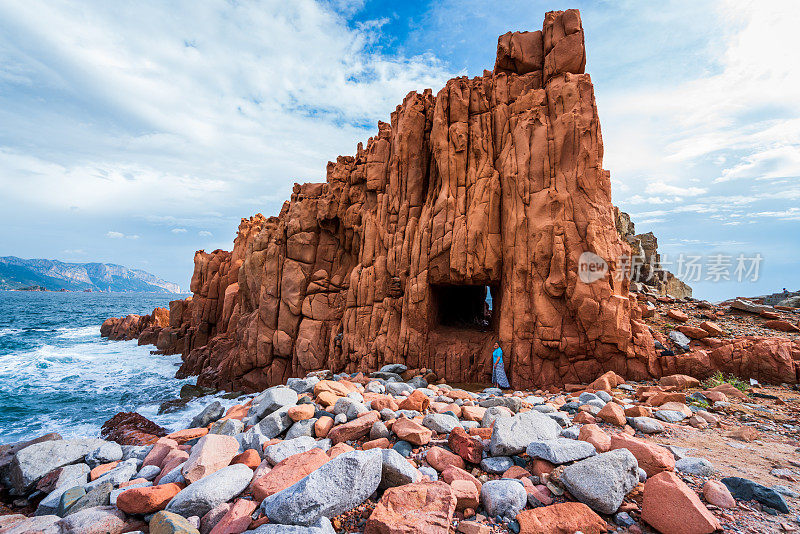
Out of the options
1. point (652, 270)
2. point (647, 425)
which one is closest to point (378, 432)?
point (647, 425)

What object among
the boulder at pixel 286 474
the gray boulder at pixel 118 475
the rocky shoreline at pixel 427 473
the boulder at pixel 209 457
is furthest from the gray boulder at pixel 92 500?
the boulder at pixel 286 474

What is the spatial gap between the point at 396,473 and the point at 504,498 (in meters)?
1.25

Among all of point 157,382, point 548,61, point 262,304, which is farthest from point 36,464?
point 157,382

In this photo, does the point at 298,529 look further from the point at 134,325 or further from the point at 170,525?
the point at 134,325

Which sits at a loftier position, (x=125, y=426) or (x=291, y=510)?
(x=291, y=510)

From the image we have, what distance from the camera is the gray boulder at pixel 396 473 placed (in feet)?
13.3

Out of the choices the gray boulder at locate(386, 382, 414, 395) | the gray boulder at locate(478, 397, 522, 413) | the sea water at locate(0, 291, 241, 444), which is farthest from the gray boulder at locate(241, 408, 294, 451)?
the sea water at locate(0, 291, 241, 444)

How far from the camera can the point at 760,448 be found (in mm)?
5531

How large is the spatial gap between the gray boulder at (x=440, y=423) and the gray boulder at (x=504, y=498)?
70.1 inches

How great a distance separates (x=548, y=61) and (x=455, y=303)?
13141mm

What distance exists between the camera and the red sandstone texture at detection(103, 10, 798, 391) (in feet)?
41.1

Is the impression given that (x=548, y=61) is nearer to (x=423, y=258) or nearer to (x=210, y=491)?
(x=423, y=258)

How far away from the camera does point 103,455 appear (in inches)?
270

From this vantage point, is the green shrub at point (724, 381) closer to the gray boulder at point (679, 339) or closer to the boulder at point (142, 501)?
the gray boulder at point (679, 339)
